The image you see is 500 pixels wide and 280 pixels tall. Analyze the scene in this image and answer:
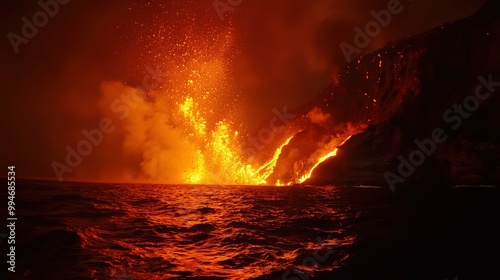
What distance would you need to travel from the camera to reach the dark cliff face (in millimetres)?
59906

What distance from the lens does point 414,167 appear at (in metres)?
69.8

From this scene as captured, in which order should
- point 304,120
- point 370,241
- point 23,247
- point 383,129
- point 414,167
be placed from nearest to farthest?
point 23,247 < point 370,241 < point 414,167 < point 383,129 < point 304,120

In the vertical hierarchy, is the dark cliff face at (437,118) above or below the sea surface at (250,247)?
above

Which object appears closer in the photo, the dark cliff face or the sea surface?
the sea surface

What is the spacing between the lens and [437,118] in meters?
77.2

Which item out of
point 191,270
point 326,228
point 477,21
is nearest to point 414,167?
point 477,21

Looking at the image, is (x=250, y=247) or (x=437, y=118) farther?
(x=437, y=118)

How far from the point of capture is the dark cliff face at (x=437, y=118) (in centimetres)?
5991

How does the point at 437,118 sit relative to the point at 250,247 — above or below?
above

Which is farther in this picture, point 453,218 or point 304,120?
point 304,120

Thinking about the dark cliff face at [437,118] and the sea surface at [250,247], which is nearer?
the sea surface at [250,247]

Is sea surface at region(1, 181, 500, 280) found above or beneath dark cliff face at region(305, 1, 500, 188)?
beneath

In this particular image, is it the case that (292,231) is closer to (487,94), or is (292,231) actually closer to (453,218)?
(453,218)

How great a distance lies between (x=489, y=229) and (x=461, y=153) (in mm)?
59149
